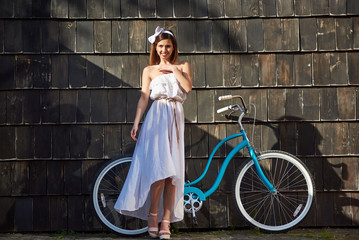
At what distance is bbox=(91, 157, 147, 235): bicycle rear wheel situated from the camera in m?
3.90

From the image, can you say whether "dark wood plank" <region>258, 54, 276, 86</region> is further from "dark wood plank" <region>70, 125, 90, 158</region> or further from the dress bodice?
"dark wood plank" <region>70, 125, 90, 158</region>

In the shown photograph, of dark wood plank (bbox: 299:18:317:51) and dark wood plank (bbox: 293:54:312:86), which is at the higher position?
dark wood plank (bbox: 299:18:317:51)

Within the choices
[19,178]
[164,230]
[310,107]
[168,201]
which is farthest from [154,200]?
[310,107]

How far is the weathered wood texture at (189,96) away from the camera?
4.28m

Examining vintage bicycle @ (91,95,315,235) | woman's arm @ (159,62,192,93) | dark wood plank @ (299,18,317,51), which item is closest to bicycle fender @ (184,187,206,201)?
vintage bicycle @ (91,95,315,235)

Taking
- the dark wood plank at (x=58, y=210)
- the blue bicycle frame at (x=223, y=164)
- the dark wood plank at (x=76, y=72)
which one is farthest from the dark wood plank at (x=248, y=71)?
the dark wood plank at (x=58, y=210)

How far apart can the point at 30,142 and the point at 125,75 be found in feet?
3.47

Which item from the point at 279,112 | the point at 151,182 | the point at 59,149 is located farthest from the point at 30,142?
the point at 279,112

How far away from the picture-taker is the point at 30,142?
427 centimetres

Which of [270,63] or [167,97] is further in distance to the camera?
[270,63]

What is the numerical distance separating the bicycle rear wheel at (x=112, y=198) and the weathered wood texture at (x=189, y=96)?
0.49ft

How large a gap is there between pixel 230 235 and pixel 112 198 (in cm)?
111

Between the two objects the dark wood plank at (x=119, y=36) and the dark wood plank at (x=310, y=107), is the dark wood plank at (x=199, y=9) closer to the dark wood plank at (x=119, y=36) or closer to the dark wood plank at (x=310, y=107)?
the dark wood plank at (x=119, y=36)

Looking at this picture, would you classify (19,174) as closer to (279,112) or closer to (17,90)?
(17,90)
